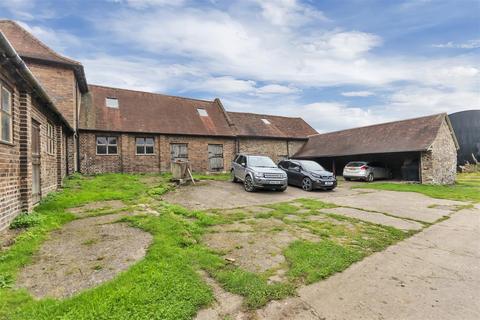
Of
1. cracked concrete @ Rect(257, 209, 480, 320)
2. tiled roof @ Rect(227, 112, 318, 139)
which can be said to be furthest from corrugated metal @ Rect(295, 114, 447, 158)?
A: cracked concrete @ Rect(257, 209, 480, 320)

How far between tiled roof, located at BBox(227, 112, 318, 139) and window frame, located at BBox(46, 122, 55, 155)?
1416cm

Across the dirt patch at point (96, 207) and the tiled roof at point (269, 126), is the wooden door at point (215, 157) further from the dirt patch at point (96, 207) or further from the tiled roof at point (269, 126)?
the dirt patch at point (96, 207)

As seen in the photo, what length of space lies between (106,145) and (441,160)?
23.6 meters

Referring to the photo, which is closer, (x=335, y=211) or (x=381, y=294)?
(x=381, y=294)

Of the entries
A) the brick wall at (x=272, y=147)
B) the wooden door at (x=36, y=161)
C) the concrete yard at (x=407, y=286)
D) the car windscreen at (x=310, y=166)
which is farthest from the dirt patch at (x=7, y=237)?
the brick wall at (x=272, y=147)

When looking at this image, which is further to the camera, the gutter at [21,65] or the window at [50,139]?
the window at [50,139]

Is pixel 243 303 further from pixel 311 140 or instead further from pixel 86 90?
pixel 311 140

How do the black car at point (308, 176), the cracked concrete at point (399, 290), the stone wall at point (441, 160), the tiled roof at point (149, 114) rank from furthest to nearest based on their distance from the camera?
the tiled roof at point (149, 114) < the stone wall at point (441, 160) < the black car at point (308, 176) < the cracked concrete at point (399, 290)

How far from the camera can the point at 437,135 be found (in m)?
18.1

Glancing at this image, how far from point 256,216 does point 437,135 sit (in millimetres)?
17110

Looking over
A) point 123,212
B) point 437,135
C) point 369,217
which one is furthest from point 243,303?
point 437,135

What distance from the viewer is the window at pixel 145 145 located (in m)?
19.0

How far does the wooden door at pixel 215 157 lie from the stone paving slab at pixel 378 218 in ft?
45.2

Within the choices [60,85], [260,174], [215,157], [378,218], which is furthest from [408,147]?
[60,85]
